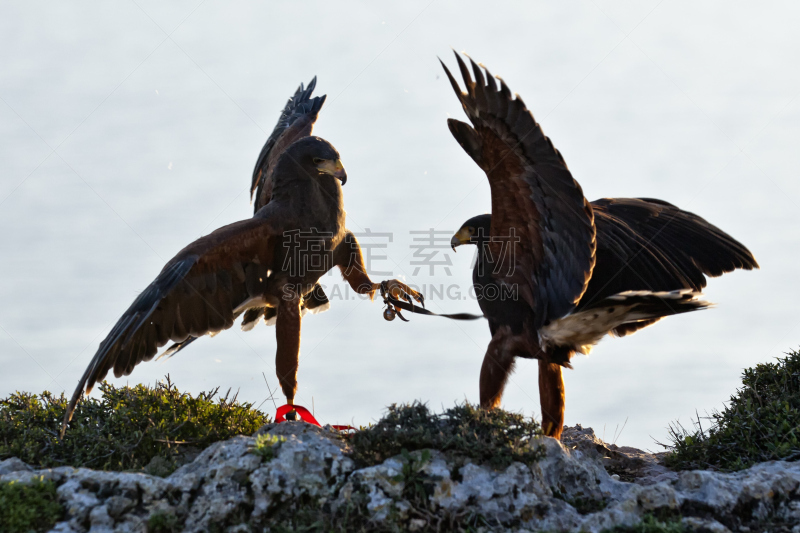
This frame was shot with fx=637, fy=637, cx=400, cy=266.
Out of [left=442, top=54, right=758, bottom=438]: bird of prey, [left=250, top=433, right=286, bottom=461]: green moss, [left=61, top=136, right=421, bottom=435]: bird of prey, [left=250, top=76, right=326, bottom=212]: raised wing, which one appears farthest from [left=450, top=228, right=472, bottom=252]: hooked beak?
[left=250, top=433, right=286, bottom=461]: green moss

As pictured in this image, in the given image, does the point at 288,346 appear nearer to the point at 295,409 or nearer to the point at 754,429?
the point at 295,409

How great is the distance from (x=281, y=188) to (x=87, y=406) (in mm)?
2614

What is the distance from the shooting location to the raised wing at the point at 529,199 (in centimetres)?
494

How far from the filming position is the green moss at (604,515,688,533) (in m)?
3.51

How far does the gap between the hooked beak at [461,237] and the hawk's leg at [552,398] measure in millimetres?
1369

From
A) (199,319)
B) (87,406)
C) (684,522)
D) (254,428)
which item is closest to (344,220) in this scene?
(199,319)

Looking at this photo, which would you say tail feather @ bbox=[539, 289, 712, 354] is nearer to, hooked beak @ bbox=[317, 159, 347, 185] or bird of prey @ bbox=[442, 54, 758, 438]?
Result: bird of prey @ bbox=[442, 54, 758, 438]

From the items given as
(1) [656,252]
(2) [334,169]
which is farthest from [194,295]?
(1) [656,252]

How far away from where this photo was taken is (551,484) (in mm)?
4281

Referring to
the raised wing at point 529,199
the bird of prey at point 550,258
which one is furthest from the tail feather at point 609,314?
the raised wing at point 529,199

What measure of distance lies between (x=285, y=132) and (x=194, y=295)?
8.83 ft

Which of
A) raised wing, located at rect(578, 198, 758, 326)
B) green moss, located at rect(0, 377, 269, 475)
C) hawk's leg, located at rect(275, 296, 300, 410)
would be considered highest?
raised wing, located at rect(578, 198, 758, 326)

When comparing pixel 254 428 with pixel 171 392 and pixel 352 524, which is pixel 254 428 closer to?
pixel 171 392

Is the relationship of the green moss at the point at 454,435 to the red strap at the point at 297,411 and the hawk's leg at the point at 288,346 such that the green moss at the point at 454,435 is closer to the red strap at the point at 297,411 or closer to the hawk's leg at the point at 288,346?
the red strap at the point at 297,411
